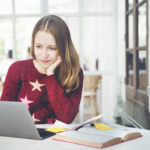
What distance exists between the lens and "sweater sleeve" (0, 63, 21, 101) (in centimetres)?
216

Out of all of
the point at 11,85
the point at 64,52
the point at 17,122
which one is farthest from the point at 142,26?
the point at 17,122

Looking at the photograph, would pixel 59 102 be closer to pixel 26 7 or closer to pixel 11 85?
pixel 11 85

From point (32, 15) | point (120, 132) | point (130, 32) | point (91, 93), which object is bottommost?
point (91, 93)

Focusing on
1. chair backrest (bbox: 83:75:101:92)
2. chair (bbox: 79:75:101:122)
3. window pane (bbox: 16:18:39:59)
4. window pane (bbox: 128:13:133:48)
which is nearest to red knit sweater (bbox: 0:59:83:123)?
window pane (bbox: 128:13:133:48)

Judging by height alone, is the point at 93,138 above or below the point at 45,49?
below

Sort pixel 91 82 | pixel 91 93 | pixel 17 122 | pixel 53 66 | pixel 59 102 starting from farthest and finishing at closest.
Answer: pixel 91 93 < pixel 91 82 < pixel 53 66 < pixel 59 102 < pixel 17 122

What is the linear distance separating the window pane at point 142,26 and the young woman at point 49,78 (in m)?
0.78

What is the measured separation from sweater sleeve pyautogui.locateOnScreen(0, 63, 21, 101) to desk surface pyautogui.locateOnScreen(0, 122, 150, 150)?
2.28 feet

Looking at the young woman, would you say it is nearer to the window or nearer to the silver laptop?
the silver laptop

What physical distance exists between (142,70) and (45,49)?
40.0 inches

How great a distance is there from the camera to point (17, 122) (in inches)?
58.1

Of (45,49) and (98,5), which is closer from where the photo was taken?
(45,49)

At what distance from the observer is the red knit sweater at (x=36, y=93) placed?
2.12m

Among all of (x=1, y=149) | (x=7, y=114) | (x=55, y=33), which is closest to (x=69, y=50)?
(x=55, y=33)
